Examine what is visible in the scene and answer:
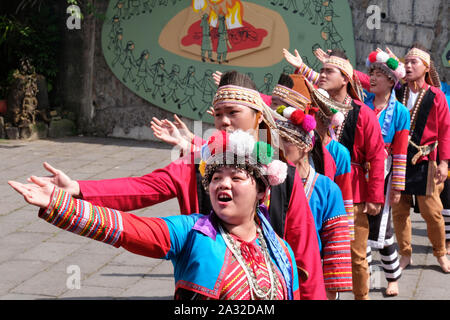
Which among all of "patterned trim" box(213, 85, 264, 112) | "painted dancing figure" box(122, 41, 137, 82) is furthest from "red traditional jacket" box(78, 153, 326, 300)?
"painted dancing figure" box(122, 41, 137, 82)

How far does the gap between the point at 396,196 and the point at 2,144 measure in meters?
7.80

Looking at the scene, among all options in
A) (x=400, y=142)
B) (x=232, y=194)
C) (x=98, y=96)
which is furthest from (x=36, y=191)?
(x=98, y=96)

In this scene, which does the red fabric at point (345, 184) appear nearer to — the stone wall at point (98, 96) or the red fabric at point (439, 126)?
the red fabric at point (439, 126)

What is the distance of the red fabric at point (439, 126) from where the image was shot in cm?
695

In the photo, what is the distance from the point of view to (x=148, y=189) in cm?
377

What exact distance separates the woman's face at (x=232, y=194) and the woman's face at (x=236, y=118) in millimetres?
937

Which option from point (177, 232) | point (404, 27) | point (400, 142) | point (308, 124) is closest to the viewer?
point (177, 232)

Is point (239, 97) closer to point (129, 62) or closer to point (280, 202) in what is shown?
point (280, 202)

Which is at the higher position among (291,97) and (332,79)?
(332,79)

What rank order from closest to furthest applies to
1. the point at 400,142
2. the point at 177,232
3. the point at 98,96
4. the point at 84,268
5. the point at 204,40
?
the point at 177,232 < the point at 400,142 < the point at 84,268 < the point at 204,40 < the point at 98,96

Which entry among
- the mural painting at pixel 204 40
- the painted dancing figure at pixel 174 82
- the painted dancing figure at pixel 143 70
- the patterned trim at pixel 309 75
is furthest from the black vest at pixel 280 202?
the painted dancing figure at pixel 143 70

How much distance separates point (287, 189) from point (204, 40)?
346 inches

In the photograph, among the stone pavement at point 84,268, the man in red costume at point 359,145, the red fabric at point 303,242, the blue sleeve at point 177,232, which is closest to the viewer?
the blue sleeve at point 177,232

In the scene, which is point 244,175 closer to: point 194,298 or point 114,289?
point 194,298
